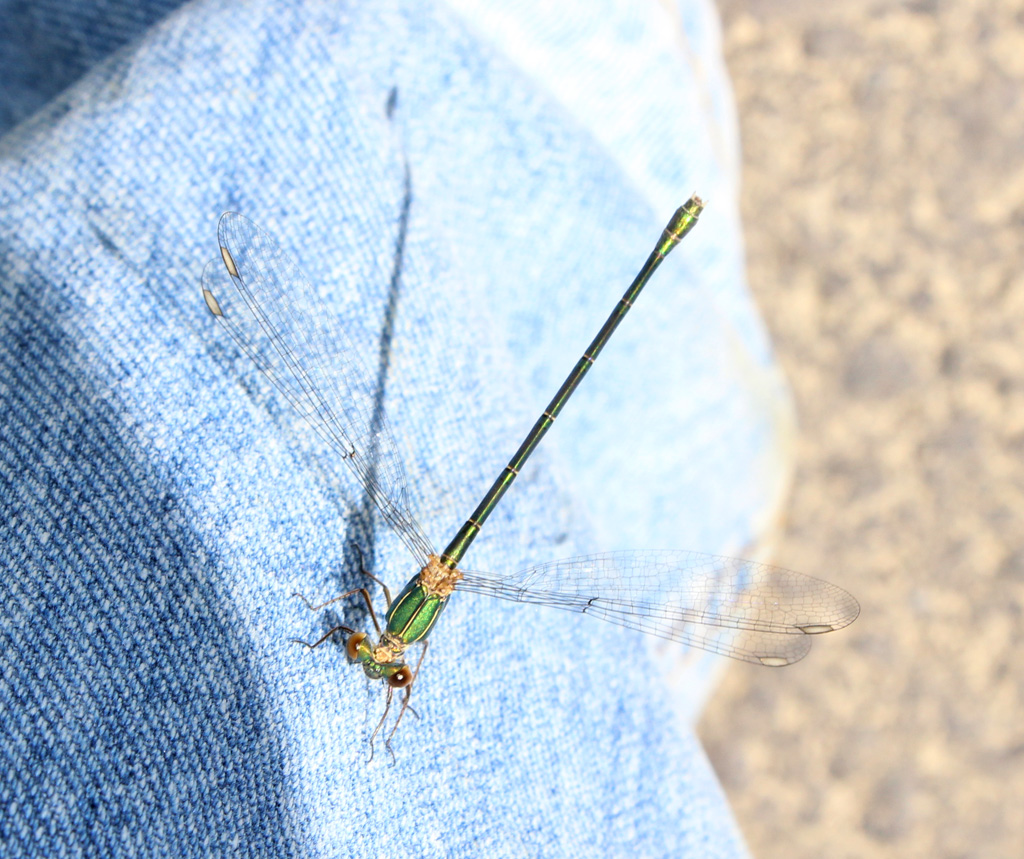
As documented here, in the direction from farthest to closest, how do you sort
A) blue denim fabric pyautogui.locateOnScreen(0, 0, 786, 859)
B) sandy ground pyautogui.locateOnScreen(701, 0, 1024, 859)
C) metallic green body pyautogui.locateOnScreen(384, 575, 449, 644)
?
sandy ground pyautogui.locateOnScreen(701, 0, 1024, 859) < metallic green body pyautogui.locateOnScreen(384, 575, 449, 644) < blue denim fabric pyautogui.locateOnScreen(0, 0, 786, 859)

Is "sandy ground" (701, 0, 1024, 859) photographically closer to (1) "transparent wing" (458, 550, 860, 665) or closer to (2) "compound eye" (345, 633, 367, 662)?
(1) "transparent wing" (458, 550, 860, 665)

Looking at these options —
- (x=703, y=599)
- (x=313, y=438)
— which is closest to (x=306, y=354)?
(x=313, y=438)

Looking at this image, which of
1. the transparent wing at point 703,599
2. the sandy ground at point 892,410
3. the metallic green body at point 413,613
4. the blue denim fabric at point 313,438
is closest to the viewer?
the blue denim fabric at point 313,438

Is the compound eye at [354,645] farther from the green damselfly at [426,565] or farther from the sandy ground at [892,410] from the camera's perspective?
the sandy ground at [892,410]

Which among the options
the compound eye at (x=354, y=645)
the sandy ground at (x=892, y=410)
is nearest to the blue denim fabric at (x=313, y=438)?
the compound eye at (x=354, y=645)

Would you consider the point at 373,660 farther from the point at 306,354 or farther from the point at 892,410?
the point at 892,410

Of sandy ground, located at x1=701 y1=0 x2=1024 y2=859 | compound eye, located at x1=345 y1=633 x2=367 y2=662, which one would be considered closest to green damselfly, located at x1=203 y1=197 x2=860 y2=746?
compound eye, located at x1=345 y1=633 x2=367 y2=662
